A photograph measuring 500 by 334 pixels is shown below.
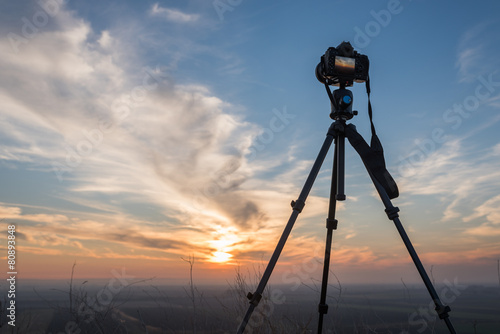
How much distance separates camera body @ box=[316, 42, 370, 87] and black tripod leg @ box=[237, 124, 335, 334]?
1.01m

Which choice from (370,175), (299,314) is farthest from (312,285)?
(370,175)

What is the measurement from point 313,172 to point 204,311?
214cm

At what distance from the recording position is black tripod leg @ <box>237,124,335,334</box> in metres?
3.16

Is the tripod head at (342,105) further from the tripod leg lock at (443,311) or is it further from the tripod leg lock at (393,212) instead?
the tripod leg lock at (443,311)

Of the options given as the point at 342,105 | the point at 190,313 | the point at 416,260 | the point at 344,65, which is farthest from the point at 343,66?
the point at 190,313

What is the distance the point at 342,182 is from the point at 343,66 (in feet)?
4.91

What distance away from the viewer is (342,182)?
3930 mm

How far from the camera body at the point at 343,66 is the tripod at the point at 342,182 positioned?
0.13 m

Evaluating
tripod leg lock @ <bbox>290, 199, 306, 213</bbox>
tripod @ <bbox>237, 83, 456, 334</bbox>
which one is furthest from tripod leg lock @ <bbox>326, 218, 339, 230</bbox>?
tripod leg lock @ <bbox>290, 199, 306, 213</bbox>

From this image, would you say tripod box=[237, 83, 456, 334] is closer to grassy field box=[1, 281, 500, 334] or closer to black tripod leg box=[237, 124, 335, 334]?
black tripod leg box=[237, 124, 335, 334]

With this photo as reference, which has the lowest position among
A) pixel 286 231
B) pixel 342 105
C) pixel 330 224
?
pixel 286 231

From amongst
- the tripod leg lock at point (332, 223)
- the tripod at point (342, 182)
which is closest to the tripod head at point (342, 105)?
the tripod at point (342, 182)

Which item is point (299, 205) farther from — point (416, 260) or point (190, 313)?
point (190, 313)

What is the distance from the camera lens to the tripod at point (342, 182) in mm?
3346
